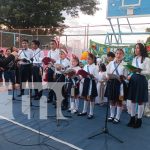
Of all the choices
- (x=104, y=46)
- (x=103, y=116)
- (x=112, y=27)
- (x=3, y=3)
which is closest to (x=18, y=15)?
(x=3, y=3)

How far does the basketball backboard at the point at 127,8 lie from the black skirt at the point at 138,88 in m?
3.84

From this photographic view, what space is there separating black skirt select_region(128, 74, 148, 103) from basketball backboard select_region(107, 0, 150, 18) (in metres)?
3.84

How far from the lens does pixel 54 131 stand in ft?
16.1

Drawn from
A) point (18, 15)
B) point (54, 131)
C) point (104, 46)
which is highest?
point (18, 15)

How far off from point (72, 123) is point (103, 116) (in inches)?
35.6

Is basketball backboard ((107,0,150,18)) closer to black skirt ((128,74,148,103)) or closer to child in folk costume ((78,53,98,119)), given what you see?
child in folk costume ((78,53,98,119))

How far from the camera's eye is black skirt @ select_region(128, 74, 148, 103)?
197 inches

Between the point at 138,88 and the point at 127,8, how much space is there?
4.43m

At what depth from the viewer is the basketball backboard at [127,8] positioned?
27.5ft

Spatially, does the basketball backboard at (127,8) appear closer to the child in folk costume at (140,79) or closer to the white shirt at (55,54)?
the white shirt at (55,54)

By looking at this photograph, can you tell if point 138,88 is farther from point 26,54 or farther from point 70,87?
point 26,54

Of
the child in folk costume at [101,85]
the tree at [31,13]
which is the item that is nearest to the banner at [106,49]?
the child in folk costume at [101,85]

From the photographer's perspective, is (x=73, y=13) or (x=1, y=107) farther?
(x=73, y=13)

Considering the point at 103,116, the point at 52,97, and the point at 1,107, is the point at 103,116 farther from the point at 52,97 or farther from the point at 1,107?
the point at 1,107
